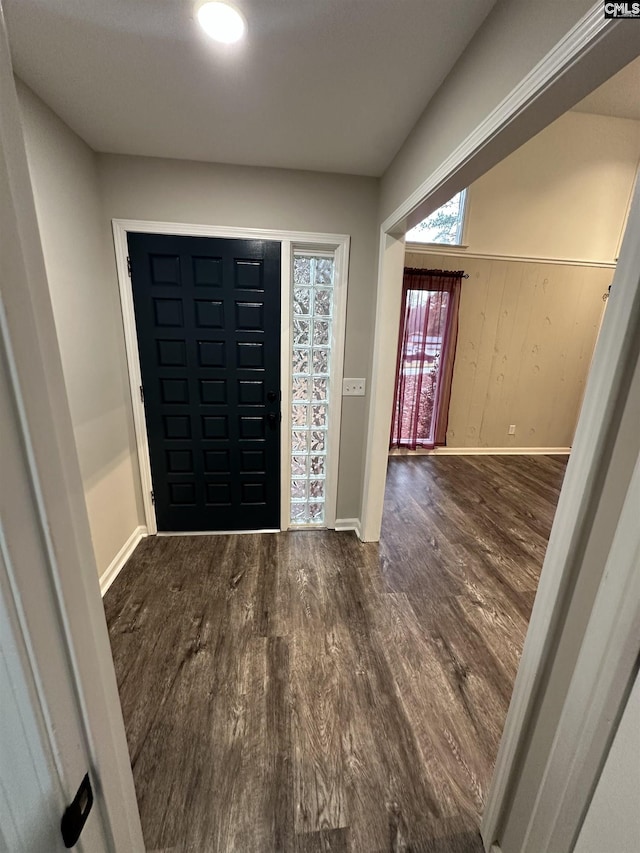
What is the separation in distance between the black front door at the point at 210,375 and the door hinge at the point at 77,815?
6.93 ft

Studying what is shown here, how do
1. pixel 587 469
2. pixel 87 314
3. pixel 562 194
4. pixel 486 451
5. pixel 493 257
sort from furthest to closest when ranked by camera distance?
1. pixel 486 451
2. pixel 493 257
3. pixel 562 194
4. pixel 87 314
5. pixel 587 469

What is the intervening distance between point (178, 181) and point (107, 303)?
34.5 inches

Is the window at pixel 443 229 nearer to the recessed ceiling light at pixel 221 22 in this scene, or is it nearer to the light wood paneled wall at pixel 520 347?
the light wood paneled wall at pixel 520 347

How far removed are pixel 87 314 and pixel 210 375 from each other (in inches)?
30.4

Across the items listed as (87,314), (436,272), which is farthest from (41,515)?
(436,272)

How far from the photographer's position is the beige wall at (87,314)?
1649 millimetres

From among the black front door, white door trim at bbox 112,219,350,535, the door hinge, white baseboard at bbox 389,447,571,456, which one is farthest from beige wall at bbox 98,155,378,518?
white baseboard at bbox 389,447,571,456

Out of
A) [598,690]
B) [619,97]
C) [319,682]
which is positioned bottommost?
[319,682]

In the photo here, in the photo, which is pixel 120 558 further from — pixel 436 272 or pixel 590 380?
pixel 436 272

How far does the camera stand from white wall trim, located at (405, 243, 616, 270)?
13.2ft

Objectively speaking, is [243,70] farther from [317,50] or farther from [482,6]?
[482,6]

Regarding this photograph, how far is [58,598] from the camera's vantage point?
46cm

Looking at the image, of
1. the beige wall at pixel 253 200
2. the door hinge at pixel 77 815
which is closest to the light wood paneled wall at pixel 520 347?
the beige wall at pixel 253 200

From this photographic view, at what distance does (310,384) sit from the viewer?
2586mm
